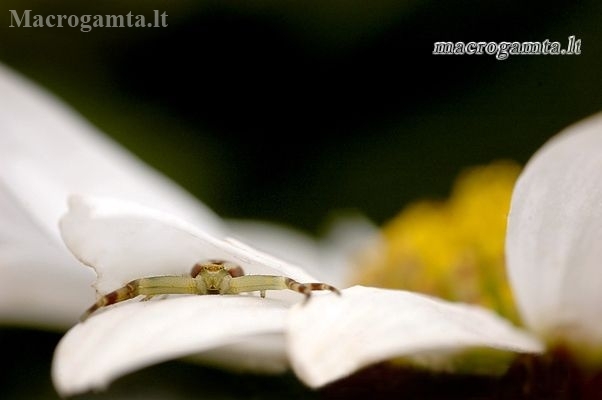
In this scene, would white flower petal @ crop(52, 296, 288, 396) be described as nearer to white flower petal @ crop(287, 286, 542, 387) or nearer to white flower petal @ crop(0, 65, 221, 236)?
white flower petal @ crop(287, 286, 542, 387)

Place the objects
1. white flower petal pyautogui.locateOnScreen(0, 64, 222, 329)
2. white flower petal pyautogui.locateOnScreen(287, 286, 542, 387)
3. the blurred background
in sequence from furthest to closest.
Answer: the blurred background < white flower petal pyautogui.locateOnScreen(0, 64, 222, 329) < white flower petal pyautogui.locateOnScreen(287, 286, 542, 387)

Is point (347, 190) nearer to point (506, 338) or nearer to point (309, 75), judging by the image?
point (309, 75)

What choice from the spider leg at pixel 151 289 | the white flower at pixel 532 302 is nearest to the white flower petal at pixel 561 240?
the white flower at pixel 532 302

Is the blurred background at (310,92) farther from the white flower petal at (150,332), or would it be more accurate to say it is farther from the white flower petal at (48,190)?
the white flower petal at (150,332)

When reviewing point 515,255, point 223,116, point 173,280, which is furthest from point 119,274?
point 223,116

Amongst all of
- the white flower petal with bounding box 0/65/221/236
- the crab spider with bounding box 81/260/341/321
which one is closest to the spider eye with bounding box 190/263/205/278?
the crab spider with bounding box 81/260/341/321

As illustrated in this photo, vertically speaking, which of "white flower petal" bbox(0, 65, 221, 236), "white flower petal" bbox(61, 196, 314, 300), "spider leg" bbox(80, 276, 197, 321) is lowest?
"spider leg" bbox(80, 276, 197, 321)

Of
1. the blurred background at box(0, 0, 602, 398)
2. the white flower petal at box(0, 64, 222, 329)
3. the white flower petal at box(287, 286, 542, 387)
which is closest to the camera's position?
the white flower petal at box(287, 286, 542, 387)
